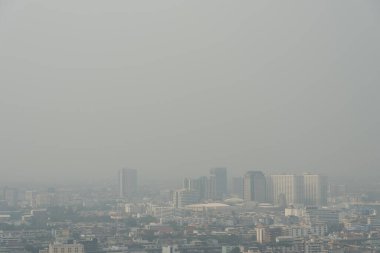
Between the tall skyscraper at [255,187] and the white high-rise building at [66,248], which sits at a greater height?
the tall skyscraper at [255,187]

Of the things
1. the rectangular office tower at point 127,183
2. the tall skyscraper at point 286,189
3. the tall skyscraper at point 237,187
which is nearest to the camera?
the rectangular office tower at point 127,183

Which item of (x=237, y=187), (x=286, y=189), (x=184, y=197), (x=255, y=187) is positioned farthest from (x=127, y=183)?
(x=286, y=189)

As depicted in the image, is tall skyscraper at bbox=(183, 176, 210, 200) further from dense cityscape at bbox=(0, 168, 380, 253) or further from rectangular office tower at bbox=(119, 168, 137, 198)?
rectangular office tower at bbox=(119, 168, 137, 198)

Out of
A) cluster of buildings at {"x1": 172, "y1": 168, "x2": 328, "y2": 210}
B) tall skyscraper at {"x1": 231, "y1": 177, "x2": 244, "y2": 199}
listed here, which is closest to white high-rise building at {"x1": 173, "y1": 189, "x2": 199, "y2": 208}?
cluster of buildings at {"x1": 172, "y1": 168, "x2": 328, "y2": 210}

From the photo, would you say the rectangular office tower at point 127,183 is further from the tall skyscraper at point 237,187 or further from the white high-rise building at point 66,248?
the white high-rise building at point 66,248

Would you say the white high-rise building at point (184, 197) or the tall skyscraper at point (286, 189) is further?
the tall skyscraper at point (286, 189)

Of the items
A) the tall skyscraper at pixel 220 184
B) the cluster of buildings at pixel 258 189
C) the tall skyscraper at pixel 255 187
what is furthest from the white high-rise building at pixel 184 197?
the tall skyscraper at pixel 255 187

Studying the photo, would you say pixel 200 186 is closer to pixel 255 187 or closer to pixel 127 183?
pixel 255 187
